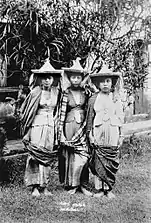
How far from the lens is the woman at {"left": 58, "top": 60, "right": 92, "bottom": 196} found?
5.30 m

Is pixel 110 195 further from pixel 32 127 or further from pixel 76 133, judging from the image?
pixel 32 127

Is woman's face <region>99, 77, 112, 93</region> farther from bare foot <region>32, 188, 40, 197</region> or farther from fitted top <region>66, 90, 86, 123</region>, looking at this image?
bare foot <region>32, 188, 40, 197</region>

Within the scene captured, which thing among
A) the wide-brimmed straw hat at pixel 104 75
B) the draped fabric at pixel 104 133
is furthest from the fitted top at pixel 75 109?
the wide-brimmed straw hat at pixel 104 75

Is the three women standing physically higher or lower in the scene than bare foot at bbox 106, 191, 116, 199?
higher

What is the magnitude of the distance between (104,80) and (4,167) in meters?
1.70

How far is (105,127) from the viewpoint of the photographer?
5.23 m

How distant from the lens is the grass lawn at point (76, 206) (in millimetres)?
4750

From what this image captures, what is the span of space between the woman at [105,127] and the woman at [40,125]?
0.44 m

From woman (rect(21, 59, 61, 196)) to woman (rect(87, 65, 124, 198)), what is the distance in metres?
0.44

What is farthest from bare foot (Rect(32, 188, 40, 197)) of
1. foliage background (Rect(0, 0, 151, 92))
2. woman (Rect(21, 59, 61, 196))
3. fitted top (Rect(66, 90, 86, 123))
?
foliage background (Rect(0, 0, 151, 92))

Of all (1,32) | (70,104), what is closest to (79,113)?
(70,104)

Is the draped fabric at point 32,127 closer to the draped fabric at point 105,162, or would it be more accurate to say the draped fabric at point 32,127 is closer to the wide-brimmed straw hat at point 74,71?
the wide-brimmed straw hat at point 74,71

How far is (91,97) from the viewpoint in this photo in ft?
17.5

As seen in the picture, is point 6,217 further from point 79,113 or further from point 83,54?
point 83,54
